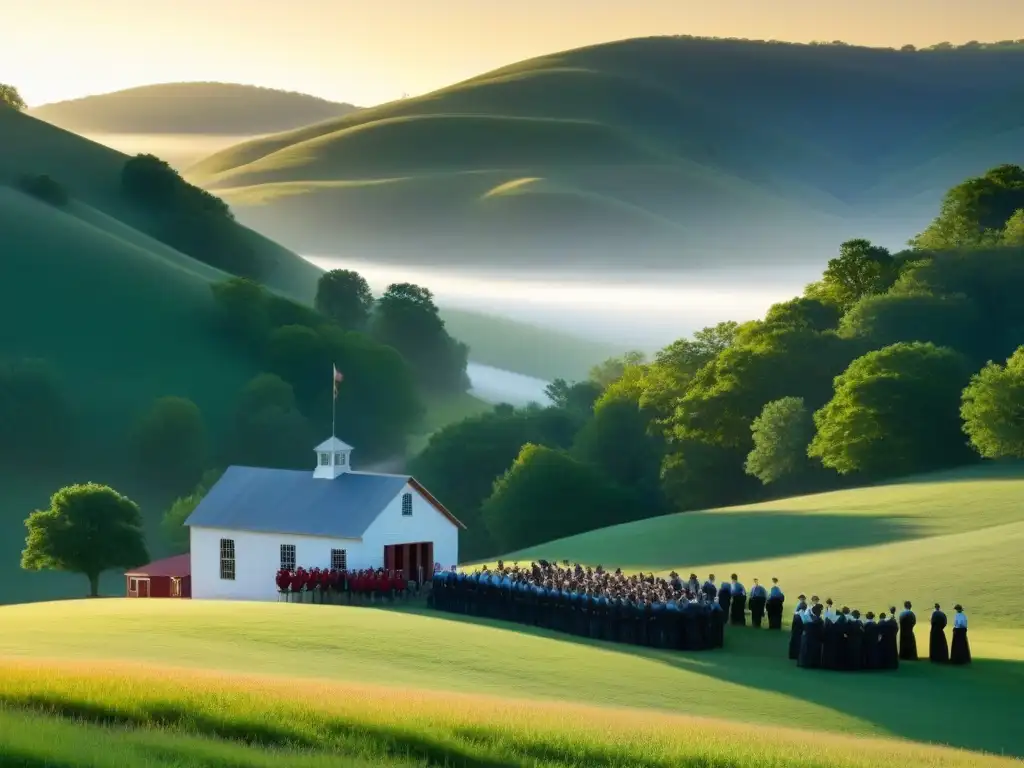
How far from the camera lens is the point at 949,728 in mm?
35031

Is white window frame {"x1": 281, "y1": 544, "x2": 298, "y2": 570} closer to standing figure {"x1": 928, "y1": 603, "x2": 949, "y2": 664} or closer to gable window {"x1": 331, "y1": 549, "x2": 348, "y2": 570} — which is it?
gable window {"x1": 331, "y1": 549, "x2": 348, "y2": 570}

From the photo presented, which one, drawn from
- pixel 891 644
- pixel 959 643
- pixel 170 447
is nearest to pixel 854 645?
pixel 891 644

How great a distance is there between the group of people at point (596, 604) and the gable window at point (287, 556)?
8.64 m

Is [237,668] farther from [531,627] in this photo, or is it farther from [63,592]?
[63,592]

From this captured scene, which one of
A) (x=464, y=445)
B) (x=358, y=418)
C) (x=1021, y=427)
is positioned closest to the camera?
(x=1021, y=427)

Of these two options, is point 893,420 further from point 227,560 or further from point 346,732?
point 346,732

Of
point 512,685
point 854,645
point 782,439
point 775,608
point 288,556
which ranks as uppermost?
point 782,439

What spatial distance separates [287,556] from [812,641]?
78.5 ft

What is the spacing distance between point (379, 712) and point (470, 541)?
92.7 metres

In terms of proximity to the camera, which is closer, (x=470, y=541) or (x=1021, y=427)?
(x=1021, y=427)

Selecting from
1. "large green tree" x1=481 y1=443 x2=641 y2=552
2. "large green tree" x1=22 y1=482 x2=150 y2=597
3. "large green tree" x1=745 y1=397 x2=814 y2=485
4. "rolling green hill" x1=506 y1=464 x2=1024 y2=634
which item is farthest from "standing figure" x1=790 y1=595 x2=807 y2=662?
"large green tree" x1=481 y1=443 x2=641 y2=552

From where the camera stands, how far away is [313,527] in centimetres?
5962

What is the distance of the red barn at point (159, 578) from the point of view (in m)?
73.5

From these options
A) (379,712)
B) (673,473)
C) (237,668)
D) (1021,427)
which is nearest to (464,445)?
(673,473)
